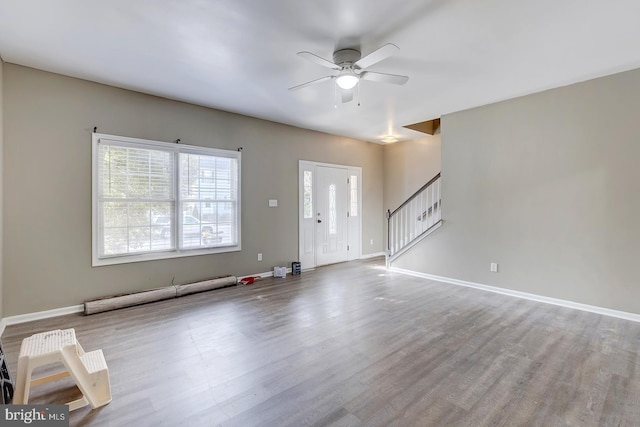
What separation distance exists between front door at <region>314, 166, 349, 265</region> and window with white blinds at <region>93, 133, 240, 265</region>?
1.87 meters

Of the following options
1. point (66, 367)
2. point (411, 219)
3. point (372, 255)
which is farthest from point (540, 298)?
point (66, 367)

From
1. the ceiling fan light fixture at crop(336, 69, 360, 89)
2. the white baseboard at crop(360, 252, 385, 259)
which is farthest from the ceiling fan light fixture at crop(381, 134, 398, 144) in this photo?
the ceiling fan light fixture at crop(336, 69, 360, 89)

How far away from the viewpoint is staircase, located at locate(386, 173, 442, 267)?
18.9 ft

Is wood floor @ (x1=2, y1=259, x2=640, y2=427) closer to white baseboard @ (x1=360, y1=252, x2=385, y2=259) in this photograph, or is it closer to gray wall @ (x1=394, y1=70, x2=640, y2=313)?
gray wall @ (x1=394, y1=70, x2=640, y2=313)

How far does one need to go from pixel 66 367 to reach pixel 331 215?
16.6 feet

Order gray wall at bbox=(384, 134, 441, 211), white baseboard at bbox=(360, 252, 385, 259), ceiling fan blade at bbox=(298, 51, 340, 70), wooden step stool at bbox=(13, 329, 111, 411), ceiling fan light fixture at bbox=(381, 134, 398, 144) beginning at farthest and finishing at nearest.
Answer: white baseboard at bbox=(360, 252, 385, 259), ceiling fan light fixture at bbox=(381, 134, 398, 144), gray wall at bbox=(384, 134, 441, 211), ceiling fan blade at bbox=(298, 51, 340, 70), wooden step stool at bbox=(13, 329, 111, 411)

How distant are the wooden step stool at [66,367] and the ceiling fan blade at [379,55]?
10.4ft

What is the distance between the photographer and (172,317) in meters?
3.42

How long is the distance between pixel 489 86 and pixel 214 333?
4.51m

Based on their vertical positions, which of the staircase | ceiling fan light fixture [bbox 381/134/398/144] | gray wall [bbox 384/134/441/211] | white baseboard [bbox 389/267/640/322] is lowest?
white baseboard [bbox 389/267/640/322]

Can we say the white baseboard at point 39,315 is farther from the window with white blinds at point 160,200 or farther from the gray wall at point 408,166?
the gray wall at point 408,166

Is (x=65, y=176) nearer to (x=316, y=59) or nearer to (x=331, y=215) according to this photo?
(x=316, y=59)

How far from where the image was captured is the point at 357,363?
2.42m

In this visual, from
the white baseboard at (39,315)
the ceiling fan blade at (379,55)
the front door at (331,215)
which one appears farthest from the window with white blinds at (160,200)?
the ceiling fan blade at (379,55)
